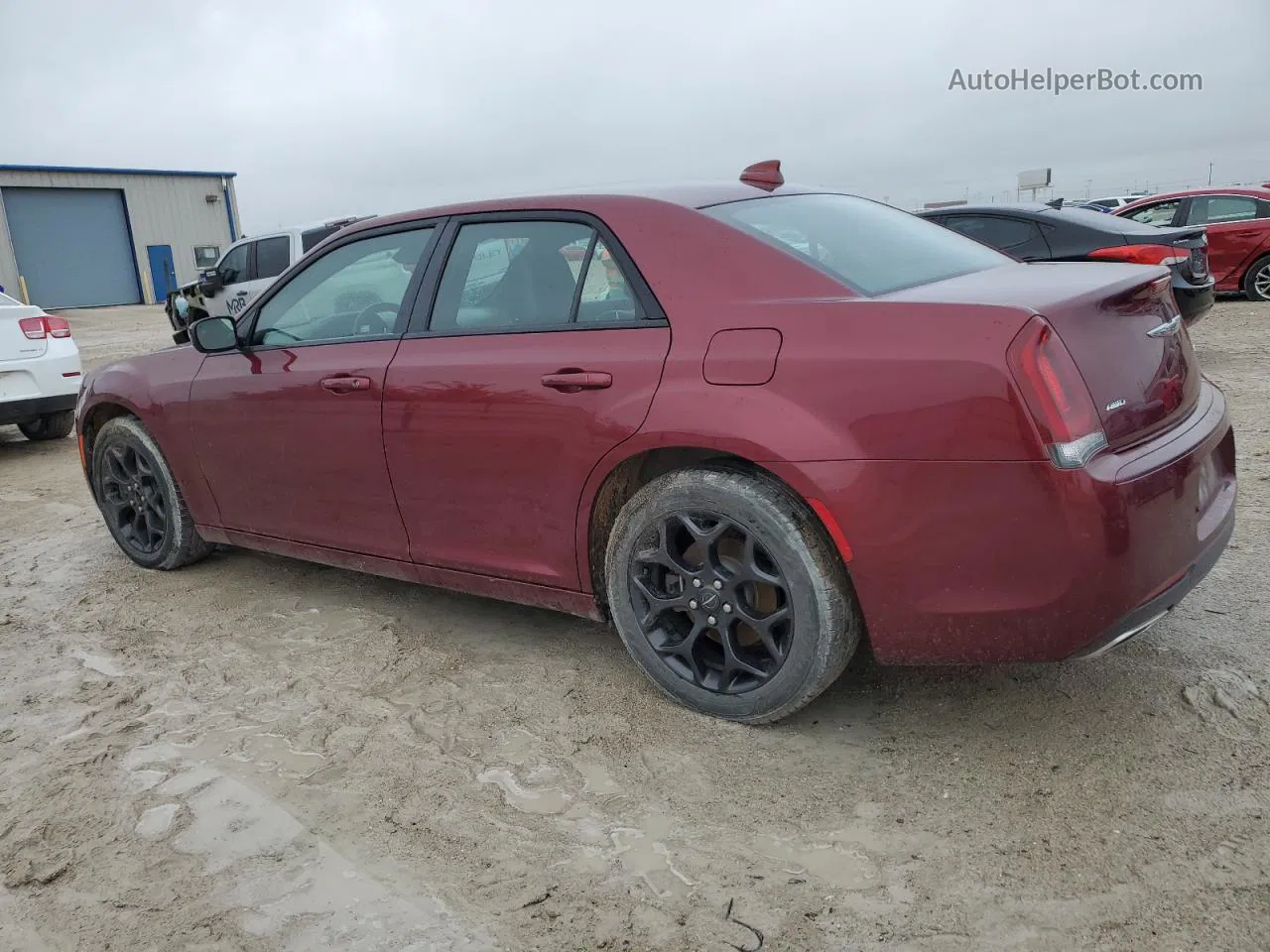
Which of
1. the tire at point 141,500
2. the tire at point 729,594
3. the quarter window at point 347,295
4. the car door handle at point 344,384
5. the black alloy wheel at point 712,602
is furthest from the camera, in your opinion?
the tire at point 141,500

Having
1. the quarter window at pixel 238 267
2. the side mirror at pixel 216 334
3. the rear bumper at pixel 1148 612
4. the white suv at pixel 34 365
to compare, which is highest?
the quarter window at pixel 238 267

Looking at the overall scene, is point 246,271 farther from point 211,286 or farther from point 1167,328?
point 1167,328

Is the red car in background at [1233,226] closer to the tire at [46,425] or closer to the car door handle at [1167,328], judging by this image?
the car door handle at [1167,328]

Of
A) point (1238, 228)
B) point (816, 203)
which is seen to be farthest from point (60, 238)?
point (816, 203)

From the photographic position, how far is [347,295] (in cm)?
389

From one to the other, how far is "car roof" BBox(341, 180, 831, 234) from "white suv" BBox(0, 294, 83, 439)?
5795 millimetres

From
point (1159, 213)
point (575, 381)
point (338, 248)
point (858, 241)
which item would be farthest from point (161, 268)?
point (858, 241)

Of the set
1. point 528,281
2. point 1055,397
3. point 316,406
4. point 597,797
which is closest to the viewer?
point 1055,397

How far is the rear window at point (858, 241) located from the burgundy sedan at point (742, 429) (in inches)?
0.6

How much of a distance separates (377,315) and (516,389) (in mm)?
869

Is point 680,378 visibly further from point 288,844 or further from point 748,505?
point 288,844

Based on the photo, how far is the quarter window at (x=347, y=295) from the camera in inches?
145

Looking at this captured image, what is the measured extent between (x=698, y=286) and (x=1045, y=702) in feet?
5.26

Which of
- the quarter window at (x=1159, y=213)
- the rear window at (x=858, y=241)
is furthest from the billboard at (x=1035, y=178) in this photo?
the rear window at (x=858, y=241)
